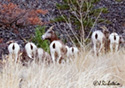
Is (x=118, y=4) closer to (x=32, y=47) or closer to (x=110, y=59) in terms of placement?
(x=32, y=47)

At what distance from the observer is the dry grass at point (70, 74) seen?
6590 millimetres

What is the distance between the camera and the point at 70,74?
24.7ft

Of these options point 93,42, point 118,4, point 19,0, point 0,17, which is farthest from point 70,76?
point 118,4

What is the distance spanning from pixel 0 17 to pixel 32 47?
1.62m
